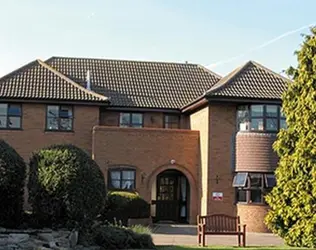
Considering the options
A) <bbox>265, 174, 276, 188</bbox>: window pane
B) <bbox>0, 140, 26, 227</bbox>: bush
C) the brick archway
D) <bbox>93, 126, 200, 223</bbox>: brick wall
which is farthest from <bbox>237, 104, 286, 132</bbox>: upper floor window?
<bbox>0, 140, 26, 227</bbox>: bush

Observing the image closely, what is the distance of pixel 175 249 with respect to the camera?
17.0 m

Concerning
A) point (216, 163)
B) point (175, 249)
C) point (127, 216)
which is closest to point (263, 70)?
point (216, 163)

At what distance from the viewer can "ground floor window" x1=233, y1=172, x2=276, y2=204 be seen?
1094 inches

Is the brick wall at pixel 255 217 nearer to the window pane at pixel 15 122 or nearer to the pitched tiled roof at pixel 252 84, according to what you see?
the pitched tiled roof at pixel 252 84

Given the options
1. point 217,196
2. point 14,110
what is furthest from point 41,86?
point 217,196

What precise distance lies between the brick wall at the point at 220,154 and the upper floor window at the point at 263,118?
32.6 inches

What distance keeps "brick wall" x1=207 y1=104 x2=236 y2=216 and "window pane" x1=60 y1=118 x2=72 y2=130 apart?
7356 mm

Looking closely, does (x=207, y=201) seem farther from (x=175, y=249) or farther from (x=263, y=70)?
(x=175, y=249)

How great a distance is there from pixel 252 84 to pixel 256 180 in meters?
4.95

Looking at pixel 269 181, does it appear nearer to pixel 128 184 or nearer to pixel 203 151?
pixel 203 151

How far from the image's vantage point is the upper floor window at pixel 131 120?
33.0 metres

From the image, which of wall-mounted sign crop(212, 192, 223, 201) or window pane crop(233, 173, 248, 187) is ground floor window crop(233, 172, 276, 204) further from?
wall-mounted sign crop(212, 192, 223, 201)

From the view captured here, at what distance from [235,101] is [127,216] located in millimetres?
7415

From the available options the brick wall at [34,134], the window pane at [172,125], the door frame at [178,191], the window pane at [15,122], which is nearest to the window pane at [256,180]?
the door frame at [178,191]
